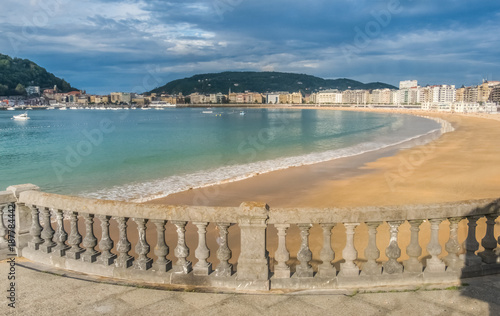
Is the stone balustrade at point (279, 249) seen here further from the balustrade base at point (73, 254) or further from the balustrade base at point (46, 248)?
the balustrade base at point (46, 248)

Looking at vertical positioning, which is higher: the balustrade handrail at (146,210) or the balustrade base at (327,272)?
the balustrade handrail at (146,210)

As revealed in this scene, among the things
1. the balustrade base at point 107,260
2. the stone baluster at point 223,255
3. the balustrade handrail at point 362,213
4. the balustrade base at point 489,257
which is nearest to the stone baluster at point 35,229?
the balustrade base at point 107,260

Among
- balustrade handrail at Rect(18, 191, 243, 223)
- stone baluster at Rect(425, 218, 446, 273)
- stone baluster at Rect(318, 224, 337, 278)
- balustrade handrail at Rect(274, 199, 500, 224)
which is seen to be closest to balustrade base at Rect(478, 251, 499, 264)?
stone baluster at Rect(425, 218, 446, 273)

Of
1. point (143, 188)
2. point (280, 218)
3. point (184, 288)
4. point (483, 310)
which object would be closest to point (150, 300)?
point (184, 288)

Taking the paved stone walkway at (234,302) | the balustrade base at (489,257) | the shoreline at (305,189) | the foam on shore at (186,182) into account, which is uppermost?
the balustrade base at (489,257)

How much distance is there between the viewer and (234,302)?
4168mm

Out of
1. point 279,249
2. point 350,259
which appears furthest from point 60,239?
point 350,259

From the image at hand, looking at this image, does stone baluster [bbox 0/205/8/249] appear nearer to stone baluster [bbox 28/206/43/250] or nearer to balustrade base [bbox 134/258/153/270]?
stone baluster [bbox 28/206/43/250]

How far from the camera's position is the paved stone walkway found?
3.99 meters

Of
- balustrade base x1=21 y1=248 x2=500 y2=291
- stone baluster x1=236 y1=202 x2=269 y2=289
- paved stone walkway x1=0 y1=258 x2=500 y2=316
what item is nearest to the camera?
paved stone walkway x1=0 y1=258 x2=500 y2=316

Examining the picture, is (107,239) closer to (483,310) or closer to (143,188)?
(483,310)

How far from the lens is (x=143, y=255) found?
4766mm

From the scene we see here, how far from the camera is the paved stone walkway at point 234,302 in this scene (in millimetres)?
3986

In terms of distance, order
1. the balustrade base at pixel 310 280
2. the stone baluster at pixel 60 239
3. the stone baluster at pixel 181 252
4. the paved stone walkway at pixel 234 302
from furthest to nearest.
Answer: the stone baluster at pixel 60 239 < the stone baluster at pixel 181 252 < the balustrade base at pixel 310 280 < the paved stone walkway at pixel 234 302
